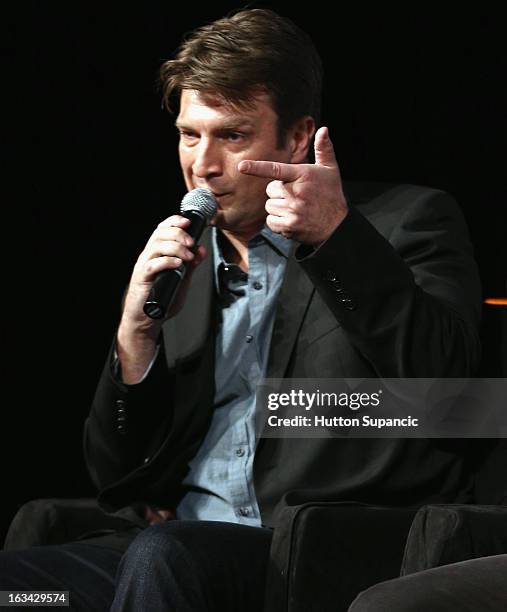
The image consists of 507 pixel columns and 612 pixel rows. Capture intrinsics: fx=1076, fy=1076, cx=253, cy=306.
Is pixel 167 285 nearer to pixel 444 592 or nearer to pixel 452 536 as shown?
pixel 452 536

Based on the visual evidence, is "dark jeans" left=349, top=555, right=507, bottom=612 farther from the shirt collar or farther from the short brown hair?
the short brown hair

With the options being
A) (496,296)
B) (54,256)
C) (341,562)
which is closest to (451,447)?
(341,562)

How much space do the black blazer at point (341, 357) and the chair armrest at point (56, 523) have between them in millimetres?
90

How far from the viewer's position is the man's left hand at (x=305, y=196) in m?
1.63

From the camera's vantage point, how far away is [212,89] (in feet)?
6.22

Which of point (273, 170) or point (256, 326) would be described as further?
point (256, 326)

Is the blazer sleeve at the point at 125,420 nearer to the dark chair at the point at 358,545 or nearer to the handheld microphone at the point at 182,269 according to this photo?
the handheld microphone at the point at 182,269

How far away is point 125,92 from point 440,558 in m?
1.57

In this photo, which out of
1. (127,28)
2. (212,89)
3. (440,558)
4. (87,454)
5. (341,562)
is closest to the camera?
(440,558)

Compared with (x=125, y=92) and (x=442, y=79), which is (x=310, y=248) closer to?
(x=442, y=79)

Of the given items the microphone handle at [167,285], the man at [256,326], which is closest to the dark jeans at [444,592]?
the man at [256,326]

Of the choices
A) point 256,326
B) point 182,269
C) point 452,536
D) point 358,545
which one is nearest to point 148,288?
point 182,269

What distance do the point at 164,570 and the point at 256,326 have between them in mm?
562

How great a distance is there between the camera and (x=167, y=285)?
1.62 meters
